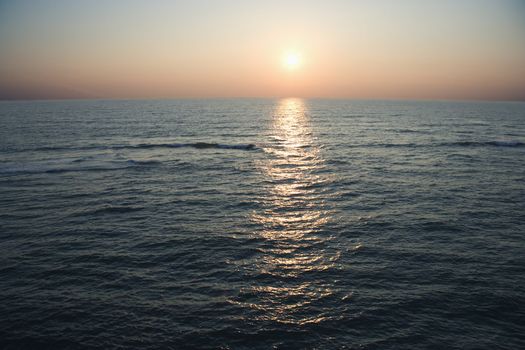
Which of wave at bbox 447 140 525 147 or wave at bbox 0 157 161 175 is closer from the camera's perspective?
wave at bbox 0 157 161 175

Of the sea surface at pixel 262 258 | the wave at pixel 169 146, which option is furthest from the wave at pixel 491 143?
the wave at pixel 169 146

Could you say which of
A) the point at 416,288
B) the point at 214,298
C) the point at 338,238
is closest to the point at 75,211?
the point at 214,298

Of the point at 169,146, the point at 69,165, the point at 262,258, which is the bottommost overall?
the point at 262,258

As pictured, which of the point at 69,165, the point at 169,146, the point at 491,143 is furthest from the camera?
the point at 491,143

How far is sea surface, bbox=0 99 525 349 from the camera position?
16.4 metres

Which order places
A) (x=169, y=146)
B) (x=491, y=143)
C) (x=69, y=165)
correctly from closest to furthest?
(x=69, y=165) → (x=169, y=146) → (x=491, y=143)

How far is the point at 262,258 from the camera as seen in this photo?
23375 millimetres

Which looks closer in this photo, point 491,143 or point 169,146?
point 169,146

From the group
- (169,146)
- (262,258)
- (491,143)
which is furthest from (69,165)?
(491,143)

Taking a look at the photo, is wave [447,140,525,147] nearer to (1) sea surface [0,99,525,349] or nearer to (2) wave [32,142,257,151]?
(1) sea surface [0,99,525,349]

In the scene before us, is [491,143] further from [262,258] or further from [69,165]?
[69,165]

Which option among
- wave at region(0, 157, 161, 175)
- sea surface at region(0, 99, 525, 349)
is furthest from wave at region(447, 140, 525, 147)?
wave at region(0, 157, 161, 175)

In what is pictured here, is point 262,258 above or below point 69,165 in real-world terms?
below

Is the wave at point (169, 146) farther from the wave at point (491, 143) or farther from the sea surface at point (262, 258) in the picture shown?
the wave at point (491, 143)
